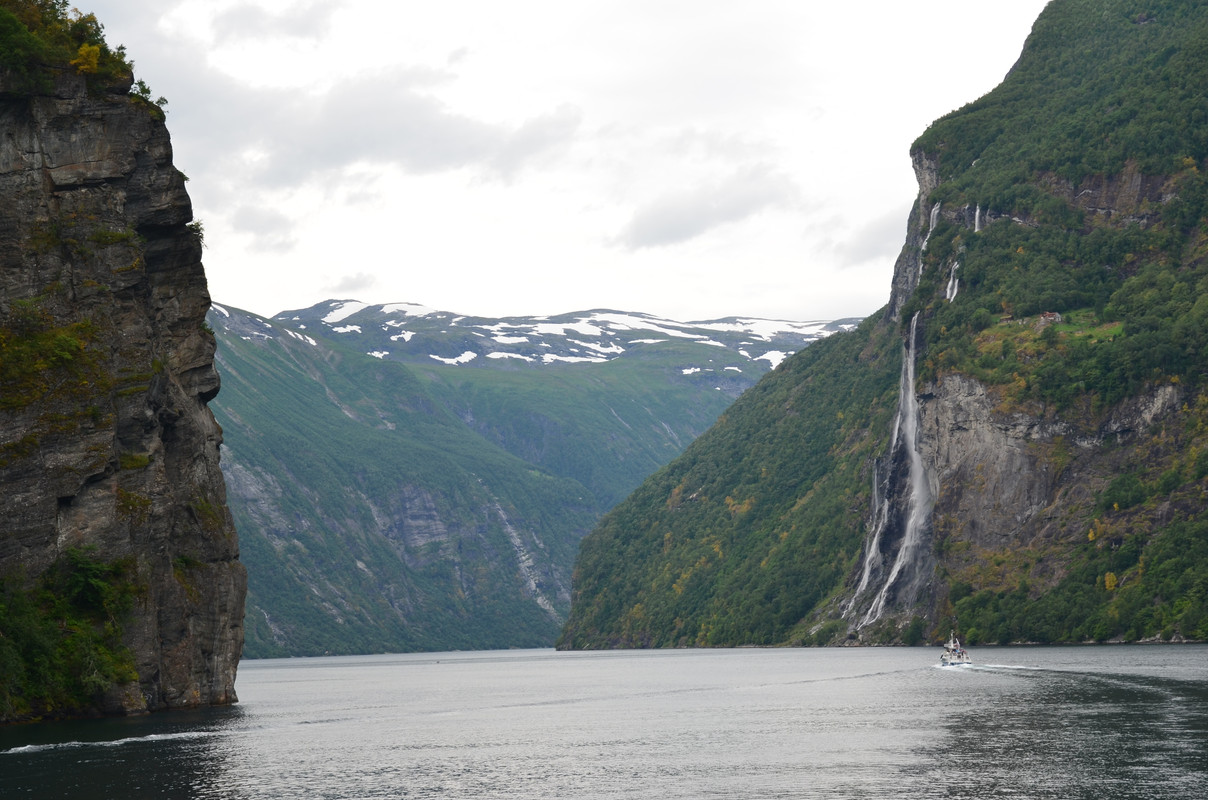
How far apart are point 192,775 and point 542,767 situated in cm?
1544

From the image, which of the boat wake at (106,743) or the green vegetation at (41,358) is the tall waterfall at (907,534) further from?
the boat wake at (106,743)

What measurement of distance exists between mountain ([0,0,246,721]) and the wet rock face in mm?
106

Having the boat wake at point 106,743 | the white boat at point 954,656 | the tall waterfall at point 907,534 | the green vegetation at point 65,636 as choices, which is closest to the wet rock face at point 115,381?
the green vegetation at point 65,636

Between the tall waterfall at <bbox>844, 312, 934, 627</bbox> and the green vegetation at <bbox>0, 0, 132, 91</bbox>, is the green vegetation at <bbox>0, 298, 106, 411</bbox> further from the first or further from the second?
the tall waterfall at <bbox>844, 312, 934, 627</bbox>

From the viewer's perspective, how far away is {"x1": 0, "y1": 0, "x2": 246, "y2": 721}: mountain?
3145 inches

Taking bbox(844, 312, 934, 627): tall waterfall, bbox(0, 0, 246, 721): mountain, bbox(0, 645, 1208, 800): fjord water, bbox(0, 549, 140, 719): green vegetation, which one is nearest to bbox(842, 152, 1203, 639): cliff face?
bbox(844, 312, 934, 627): tall waterfall

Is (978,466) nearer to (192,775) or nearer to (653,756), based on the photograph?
(653,756)

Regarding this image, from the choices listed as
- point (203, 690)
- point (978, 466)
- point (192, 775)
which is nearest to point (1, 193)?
point (203, 690)

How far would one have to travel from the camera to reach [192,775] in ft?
202

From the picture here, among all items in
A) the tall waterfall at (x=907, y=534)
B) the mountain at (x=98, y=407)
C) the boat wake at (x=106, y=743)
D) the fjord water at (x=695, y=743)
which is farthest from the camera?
the tall waterfall at (x=907, y=534)

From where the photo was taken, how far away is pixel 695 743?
244 ft

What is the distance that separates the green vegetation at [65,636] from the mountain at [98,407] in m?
0.11

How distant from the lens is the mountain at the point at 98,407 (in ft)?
262

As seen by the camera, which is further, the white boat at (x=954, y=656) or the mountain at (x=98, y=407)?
the white boat at (x=954, y=656)
